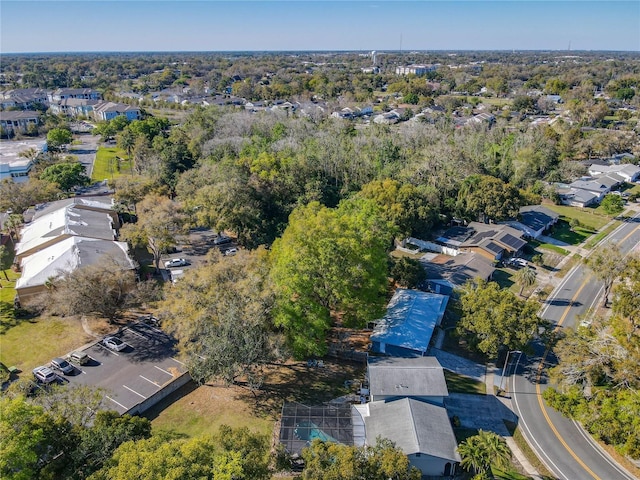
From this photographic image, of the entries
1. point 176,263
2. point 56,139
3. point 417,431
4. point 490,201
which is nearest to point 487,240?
point 490,201

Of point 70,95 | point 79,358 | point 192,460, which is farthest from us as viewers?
point 70,95

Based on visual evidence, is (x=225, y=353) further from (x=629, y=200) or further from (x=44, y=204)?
(x=629, y=200)

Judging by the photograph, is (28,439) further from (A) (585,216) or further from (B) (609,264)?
(A) (585,216)

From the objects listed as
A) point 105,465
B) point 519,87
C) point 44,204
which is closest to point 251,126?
point 44,204

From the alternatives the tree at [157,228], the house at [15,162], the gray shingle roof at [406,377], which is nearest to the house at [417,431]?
the gray shingle roof at [406,377]

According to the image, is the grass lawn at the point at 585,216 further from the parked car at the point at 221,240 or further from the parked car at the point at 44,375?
the parked car at the point at 44,375

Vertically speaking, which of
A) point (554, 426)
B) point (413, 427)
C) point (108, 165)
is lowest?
point (554, 426)
